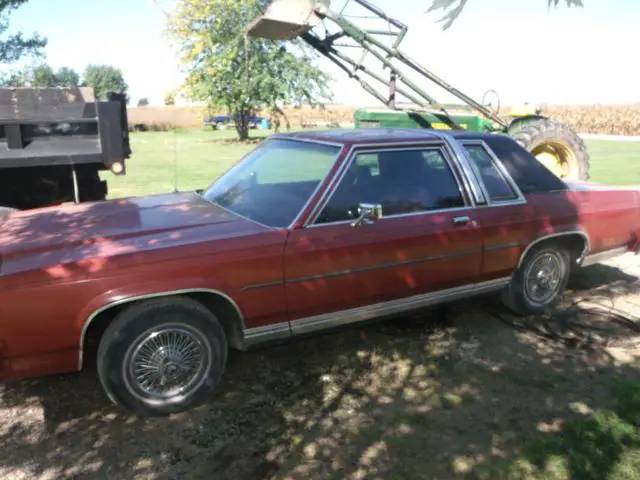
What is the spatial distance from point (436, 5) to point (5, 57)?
34.6 meters

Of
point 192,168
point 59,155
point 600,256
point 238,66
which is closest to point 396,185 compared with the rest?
point 600,256

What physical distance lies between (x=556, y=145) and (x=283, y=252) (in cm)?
744

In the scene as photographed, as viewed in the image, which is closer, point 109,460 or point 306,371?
point 109,460

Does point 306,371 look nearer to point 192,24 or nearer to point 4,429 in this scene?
point 4,429

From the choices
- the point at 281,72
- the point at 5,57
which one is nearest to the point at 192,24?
the point at 281,72

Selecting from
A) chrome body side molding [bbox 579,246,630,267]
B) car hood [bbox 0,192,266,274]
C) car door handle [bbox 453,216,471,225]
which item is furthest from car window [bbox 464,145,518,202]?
car hood [bbox 0,192,266,274]

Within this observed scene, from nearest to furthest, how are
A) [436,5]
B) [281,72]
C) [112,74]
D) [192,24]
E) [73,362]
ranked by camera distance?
[436,5] → [73,362] → [281,72] → [192,24] → [112,74]

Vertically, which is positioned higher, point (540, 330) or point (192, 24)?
point (192, 24)

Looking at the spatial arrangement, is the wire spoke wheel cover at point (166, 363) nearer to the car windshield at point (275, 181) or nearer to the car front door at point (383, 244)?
the car front door at point (383, 244)

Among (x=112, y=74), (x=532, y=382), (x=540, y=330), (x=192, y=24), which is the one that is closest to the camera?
(x=532, y=382)

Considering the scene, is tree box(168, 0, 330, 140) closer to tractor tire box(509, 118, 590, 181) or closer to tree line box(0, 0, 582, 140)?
tree line box(0, 0, 582, 140)

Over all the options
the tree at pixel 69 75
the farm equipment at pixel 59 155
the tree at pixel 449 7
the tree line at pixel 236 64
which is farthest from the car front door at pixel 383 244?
the tree at pixel 69 75

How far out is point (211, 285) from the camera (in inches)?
126

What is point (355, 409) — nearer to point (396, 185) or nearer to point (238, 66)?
point (396, 185)
